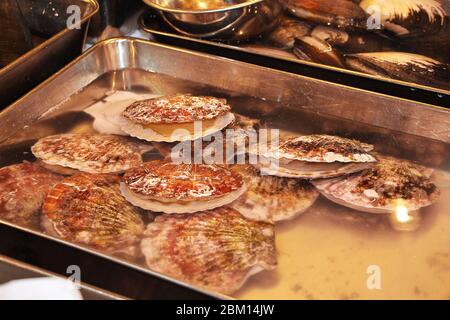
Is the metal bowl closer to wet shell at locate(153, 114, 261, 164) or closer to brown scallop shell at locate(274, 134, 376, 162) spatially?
wet shell at locate(153, 114, 261, 164)

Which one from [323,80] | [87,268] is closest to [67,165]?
[87,268]

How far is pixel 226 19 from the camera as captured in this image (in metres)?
1.74

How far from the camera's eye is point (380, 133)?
1492mm

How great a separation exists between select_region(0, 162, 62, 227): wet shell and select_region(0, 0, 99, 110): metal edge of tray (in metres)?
0.26

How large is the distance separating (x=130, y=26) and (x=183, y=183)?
96cm

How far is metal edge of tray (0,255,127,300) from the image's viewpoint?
0.97m

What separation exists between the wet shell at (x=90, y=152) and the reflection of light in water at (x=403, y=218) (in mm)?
636

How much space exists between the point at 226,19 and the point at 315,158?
0.66 m

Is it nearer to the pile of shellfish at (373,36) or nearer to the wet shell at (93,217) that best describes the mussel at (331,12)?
the pile of shellfish at (373,36)

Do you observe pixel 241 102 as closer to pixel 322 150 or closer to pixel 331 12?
pixel 322 150

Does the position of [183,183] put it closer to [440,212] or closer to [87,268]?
[87,268]

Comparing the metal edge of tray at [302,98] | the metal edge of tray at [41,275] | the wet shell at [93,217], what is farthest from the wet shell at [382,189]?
the metal edge of tray at [41,275]

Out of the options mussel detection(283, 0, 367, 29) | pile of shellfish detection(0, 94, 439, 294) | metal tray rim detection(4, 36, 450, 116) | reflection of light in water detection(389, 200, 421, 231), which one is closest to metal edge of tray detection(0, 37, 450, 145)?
metal tray rim detection(4, 36, 450, 116)

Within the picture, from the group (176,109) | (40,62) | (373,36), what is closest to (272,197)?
(176,109)
